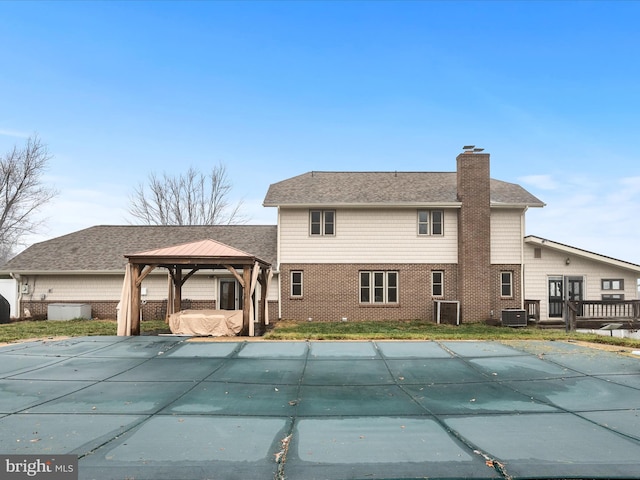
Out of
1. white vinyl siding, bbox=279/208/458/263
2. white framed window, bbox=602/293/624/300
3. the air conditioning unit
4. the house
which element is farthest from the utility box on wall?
white framed window, bbox=602/293/624/300

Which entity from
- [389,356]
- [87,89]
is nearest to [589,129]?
[389,356]

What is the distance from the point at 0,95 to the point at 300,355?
21.1 m

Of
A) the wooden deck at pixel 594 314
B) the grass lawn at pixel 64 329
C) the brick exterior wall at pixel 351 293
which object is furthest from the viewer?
the brick exterior wall at pixel 351 293

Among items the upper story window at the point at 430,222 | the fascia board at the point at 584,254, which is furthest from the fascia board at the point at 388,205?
the fascia board at the point at 584,254

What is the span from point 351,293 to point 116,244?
13222 millimetres

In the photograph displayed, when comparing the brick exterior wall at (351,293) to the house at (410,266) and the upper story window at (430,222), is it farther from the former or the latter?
the upper story window at (430,222)

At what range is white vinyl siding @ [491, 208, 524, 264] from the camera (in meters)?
20.3

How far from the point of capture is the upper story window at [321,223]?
20.6 metres

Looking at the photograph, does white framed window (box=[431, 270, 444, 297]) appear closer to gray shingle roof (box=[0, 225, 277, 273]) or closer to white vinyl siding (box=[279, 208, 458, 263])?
white vinyl siding (box=[279, 208, 458, 263])

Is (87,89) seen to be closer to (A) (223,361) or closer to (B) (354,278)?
(B) (354,278)

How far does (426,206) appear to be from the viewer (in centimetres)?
2019

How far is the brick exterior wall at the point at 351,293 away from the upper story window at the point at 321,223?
5.39ft

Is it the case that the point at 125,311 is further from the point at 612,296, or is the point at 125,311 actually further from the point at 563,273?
the point at 612,296

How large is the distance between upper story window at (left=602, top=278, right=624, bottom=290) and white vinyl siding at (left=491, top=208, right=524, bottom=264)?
13.6ft
